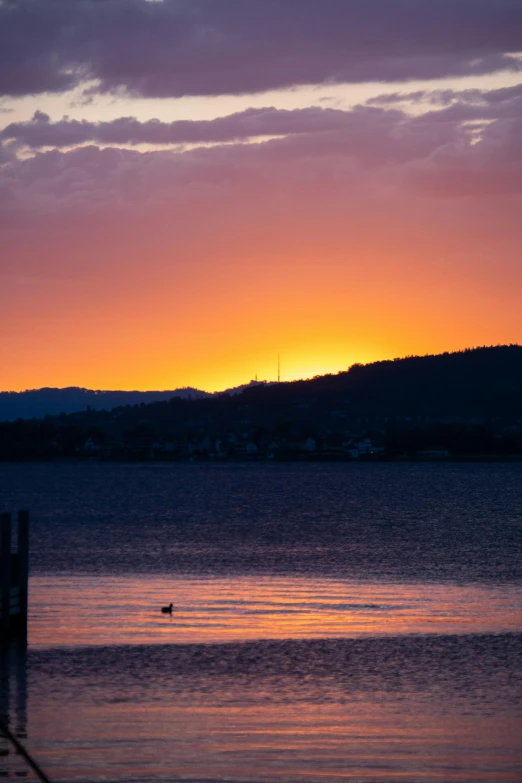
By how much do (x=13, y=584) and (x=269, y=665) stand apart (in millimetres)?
7481

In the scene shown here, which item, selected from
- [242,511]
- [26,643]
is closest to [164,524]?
A: [242,511]

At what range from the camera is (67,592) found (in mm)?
38812

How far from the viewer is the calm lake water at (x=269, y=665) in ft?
62.5

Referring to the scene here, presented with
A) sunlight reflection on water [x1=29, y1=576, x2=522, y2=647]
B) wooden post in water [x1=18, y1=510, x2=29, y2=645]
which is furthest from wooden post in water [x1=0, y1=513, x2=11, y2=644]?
sunlight reflection on water [x1=29, y1=576, x2=522, y2=647]

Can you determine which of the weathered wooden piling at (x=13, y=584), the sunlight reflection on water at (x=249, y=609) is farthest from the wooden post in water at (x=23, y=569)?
the sunlight reflection on water at (x=249, y=609)

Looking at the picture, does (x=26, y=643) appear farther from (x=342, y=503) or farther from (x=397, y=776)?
(x=342, y=503)

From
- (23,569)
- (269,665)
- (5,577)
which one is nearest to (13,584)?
(23,569)

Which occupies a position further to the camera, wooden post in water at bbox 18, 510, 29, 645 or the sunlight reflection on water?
the sunlight reflection on water

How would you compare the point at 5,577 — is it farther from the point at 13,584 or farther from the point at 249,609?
the point at 249,609

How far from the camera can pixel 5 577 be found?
2886cm

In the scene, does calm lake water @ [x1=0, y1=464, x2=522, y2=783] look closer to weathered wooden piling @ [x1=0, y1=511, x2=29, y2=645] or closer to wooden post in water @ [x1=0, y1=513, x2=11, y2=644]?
weathered wooden piling @ [x1=0, y1=511, x2=29, y2=645]

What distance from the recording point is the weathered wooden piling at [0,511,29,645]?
94.1 feet

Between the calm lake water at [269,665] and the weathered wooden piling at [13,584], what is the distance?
0.61 metres

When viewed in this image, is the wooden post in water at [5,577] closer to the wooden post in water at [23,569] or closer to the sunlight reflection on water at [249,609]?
the wooden post in water at [23,569]
